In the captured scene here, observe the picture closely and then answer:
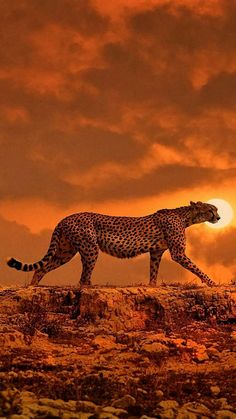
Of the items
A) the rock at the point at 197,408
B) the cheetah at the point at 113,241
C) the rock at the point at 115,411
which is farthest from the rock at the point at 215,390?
the cheetah at the point at 113,241

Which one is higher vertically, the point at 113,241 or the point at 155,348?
the point at 113,241

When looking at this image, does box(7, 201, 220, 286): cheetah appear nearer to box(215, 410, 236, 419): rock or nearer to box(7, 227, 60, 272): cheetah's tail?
box(7, 227, 60, 272): cheetah's tail

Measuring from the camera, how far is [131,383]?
27.6 feet

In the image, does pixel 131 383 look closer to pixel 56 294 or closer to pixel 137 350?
pixel 137 350

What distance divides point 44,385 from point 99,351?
6.88ft

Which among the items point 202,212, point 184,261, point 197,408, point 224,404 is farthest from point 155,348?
point 202,212

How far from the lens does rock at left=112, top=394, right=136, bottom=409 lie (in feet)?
23.5

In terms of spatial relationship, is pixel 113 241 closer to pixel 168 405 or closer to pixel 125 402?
pixel 125 402

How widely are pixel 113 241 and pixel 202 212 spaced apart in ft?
7.70

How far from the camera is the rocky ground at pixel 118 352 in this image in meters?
7.16

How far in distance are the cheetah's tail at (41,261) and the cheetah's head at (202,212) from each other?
323cm

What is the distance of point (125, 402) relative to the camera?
23.6 feet

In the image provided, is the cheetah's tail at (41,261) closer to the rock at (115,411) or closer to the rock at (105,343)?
the rock at (105,343)

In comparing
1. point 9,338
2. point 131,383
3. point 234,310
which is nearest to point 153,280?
point 234,310
